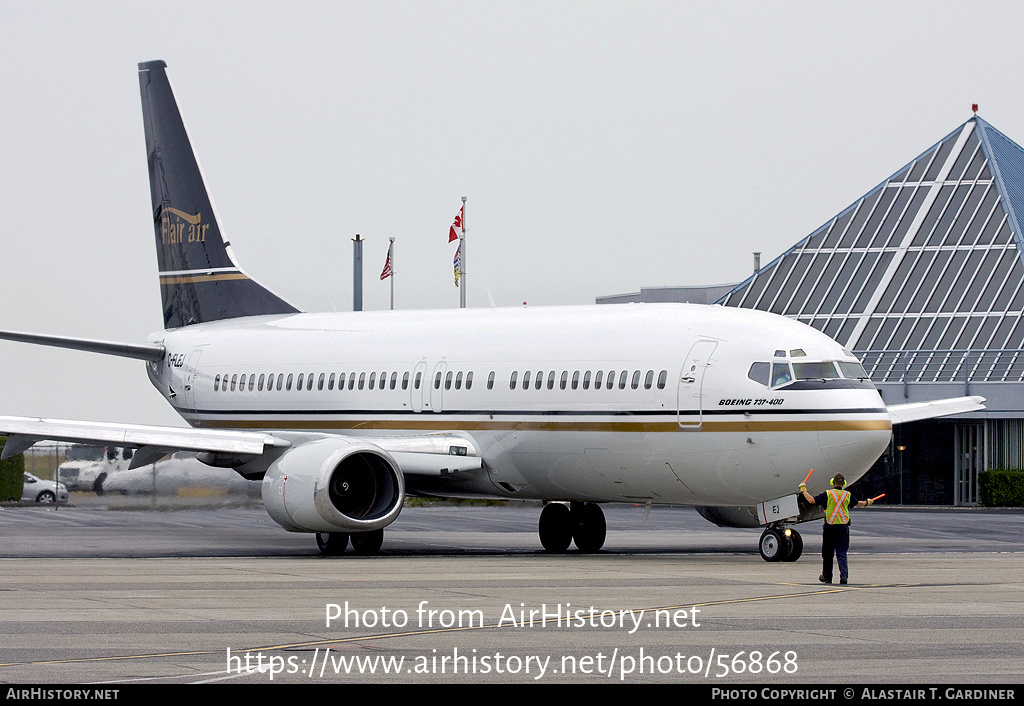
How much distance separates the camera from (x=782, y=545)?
2319cm

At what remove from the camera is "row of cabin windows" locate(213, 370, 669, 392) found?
2423 centimetres

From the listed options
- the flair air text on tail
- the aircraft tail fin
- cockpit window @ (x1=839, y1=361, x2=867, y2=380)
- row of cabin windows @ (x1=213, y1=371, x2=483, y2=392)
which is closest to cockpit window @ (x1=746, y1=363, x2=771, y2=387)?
the flair air text on tail

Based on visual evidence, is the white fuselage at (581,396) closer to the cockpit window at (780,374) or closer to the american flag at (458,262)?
the cockpit window at (780,374)

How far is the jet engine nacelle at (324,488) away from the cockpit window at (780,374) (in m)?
6.38

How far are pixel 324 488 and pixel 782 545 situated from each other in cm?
714

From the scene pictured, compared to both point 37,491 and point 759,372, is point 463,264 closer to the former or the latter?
point 37,491

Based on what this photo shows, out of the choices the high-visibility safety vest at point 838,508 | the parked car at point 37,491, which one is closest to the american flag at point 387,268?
the parked car at point 37,491

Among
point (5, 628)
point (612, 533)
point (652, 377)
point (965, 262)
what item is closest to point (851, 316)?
point (965, 262)

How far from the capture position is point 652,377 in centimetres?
2383

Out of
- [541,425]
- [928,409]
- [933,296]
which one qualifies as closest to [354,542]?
[541,425]

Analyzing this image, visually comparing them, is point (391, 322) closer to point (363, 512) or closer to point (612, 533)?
point (363, 512)

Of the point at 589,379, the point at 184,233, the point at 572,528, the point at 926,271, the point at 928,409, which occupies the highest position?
the point at 184,233

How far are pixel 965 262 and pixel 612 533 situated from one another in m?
28.2

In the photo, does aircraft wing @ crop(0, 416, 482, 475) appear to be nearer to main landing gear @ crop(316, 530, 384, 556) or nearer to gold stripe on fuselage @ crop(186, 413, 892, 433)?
gold stripe on fuselage @ crop(186, 413, 892, 433)
